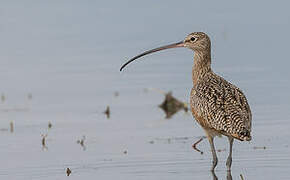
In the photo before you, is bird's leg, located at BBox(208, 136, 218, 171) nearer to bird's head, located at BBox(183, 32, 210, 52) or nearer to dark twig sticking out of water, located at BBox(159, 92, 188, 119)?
bird's head, located at BBox(183, 32, 210, 52)

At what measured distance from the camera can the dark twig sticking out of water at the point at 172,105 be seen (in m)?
15.8

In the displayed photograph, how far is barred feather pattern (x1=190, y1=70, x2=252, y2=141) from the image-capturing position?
11.8 meters

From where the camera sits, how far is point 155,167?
12586mm

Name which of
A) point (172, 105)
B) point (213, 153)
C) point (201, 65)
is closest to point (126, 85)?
point (172, 105)

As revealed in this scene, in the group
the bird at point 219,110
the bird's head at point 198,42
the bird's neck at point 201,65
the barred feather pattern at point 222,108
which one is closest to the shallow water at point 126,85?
the bird at point 219,110

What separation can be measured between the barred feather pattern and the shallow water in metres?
0.60

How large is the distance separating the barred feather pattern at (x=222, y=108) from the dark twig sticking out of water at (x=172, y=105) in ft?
8.74

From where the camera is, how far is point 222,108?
1216 cm

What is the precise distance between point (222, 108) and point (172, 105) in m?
3.70

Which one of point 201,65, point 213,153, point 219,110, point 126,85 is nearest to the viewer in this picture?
point 219,110

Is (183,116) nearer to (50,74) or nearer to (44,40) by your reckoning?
(50,74)

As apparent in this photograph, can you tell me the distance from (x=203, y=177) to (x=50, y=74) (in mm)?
6352

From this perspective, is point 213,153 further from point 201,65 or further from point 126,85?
point 126,85

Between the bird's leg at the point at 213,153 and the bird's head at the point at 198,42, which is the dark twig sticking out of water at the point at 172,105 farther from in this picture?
the bird's leg at the point at 213,153
